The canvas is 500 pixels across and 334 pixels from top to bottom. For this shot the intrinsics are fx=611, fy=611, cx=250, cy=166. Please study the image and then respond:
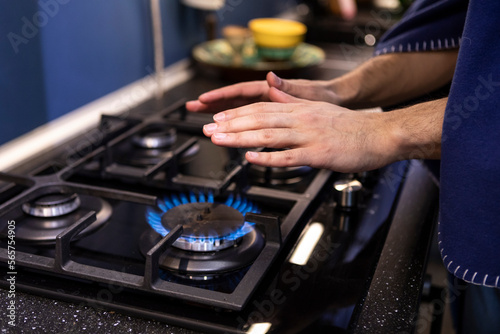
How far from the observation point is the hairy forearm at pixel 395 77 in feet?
3.51

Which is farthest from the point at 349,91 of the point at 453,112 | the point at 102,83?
the point at 102,83

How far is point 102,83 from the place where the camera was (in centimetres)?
130

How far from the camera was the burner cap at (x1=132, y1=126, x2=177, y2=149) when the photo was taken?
3.55 ft

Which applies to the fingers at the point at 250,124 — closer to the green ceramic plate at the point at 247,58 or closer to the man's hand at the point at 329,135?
the man's hand at the point at 329,135

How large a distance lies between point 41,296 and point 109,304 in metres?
0.09

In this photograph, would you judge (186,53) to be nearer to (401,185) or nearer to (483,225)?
(401,185)

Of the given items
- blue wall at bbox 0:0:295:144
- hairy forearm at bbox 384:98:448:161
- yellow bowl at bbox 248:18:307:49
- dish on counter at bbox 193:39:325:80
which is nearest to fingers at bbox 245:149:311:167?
hairy forearm at bbox 384:98:448:161

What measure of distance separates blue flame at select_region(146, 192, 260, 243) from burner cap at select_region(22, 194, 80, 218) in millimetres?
107

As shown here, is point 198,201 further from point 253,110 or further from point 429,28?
point 429,28

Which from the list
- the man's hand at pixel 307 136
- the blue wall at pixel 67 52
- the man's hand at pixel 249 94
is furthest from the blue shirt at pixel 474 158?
the blue wall at pixel 67 52

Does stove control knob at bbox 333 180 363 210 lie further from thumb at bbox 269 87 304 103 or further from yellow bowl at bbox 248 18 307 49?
yellow bowl at bbox 248 18 307 49

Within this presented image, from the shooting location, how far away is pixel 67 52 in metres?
1.17

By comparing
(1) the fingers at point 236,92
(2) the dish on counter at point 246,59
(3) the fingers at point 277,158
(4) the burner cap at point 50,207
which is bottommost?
(4) the burner cap at point 50,207

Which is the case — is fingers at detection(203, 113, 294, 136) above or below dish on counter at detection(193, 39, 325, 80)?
above
